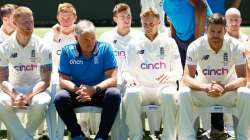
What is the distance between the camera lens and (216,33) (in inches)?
253


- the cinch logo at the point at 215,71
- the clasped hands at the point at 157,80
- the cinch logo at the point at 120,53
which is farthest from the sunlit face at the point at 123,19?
the cinch logo at the point at 215,71

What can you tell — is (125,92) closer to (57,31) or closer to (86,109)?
(86,109)

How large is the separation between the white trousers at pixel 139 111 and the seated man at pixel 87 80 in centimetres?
15

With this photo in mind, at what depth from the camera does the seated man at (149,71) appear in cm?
640

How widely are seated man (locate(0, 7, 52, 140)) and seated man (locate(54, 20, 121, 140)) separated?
26 centimetres

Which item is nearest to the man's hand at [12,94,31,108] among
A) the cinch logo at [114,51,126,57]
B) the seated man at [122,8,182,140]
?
the seated man at [122,8,182,140]

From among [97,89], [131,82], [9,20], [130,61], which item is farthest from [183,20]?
[9,20]

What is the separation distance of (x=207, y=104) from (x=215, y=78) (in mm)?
369

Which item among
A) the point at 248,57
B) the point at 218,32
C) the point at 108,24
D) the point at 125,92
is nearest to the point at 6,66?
the point at 125,92

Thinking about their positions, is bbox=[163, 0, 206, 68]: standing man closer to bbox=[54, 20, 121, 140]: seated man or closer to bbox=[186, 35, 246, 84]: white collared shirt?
bbox=[186, 35, 246, 84]: white collared shirt

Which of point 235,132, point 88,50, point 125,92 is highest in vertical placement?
point 88,50

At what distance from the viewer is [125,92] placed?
21.4ft

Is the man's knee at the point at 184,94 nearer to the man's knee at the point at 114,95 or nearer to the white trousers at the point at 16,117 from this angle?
the man's knee at the point at 114,95

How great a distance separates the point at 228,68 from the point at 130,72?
1138 mm
